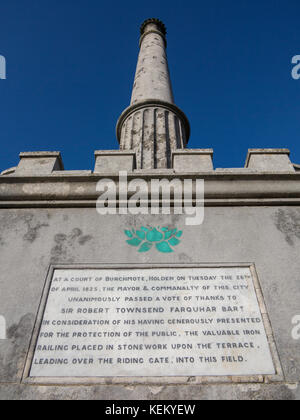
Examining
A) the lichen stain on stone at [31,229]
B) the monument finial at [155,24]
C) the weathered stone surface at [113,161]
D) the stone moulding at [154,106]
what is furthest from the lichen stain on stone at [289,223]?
the monument finial at [155,24]

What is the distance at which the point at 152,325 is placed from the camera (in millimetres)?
3477

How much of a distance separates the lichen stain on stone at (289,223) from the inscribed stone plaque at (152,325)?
0.77m

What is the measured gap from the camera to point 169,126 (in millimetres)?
8508

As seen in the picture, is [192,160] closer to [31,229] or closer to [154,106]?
[31,229]

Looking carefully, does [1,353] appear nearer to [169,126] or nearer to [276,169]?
[276,169]

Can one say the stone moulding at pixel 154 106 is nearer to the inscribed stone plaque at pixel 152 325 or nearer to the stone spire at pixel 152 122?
the stone spire at pixel 152 122

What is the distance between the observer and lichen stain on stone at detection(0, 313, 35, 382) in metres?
A: 3.20

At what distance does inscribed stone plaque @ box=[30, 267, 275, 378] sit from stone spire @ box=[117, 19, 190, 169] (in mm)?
3070

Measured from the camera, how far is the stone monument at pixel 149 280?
3.16m

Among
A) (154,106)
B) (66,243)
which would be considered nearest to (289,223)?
(66,243)

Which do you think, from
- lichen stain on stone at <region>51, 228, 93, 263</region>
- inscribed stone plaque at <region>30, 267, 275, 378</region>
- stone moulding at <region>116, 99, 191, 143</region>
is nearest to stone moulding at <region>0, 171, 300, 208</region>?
lichen stain on stone at <region>51, 228, 93, 263</region>

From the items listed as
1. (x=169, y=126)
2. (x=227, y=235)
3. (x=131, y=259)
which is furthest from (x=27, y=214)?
(x=169, y=126)

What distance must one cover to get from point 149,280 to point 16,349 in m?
1.52

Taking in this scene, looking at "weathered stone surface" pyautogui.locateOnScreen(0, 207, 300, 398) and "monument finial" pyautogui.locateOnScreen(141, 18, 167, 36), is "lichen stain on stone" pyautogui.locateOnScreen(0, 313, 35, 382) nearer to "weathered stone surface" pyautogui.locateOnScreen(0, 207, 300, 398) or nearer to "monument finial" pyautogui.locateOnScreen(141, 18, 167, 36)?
"weathered stone surface" pyautogui.locateOnScreen(0, 207, 300, 398)
